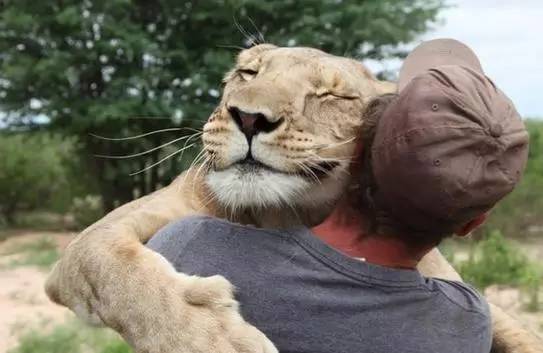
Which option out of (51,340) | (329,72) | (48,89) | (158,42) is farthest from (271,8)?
(329,72)

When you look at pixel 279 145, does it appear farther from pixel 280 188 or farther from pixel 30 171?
pixel 30 171

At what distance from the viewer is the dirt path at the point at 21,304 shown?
292 inches

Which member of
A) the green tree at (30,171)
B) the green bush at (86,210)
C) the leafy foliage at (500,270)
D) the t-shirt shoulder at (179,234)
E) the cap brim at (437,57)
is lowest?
the green bush at (86,210)

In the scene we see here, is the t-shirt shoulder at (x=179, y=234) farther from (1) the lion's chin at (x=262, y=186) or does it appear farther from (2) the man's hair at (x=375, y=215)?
(2) the man's hair at (x=375, y=215)

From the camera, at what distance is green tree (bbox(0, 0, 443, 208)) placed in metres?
14.1

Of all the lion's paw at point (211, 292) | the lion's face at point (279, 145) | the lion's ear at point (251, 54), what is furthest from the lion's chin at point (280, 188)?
the lion's ear at point (251, 54)

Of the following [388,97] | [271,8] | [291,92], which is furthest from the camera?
[271,8]

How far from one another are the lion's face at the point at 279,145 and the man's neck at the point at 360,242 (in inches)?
5.8

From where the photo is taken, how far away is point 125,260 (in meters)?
2.28

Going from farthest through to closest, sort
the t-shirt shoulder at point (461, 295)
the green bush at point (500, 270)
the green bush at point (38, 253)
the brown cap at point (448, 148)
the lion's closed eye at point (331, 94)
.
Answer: the green bush at point (38, 253) < the green bush at point (500, 270) < the lion's closed eye at point (331, 94) < the t-shirt shoulder at point (461, 295) < the brown cap at point (448, 148)

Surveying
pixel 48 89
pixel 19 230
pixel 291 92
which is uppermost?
pixel 291 92

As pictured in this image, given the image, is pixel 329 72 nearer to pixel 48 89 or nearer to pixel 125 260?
pixel 125 260

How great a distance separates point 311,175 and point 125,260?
480mm

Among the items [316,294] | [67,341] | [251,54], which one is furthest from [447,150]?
[67,341]
